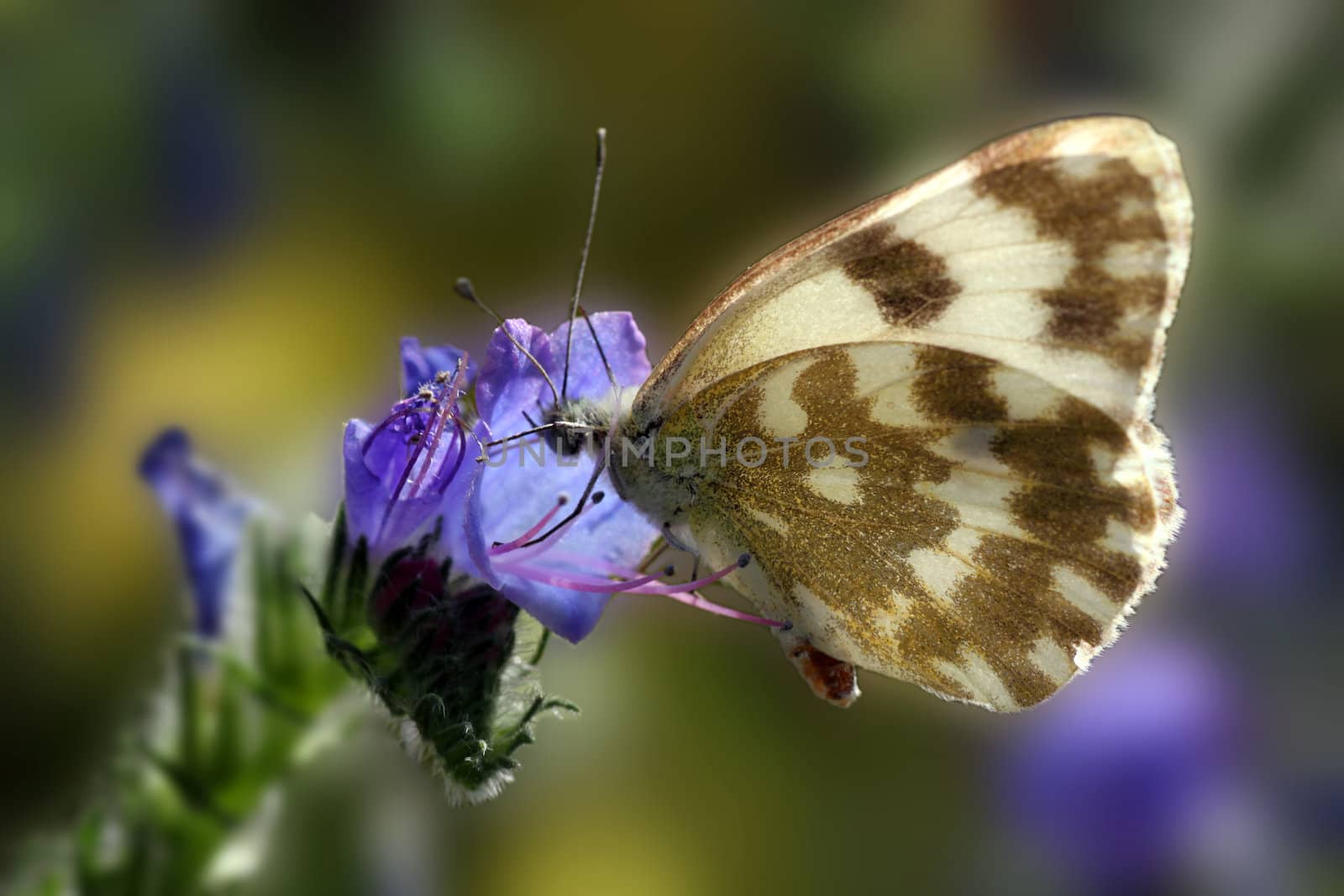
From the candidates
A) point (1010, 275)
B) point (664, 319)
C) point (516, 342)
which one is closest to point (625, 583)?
point (516, 342)

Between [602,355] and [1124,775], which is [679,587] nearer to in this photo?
[602,355]

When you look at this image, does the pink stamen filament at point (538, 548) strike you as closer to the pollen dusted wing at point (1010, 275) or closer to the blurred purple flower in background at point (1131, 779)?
the pollen dusted wing at point (1010, 275)

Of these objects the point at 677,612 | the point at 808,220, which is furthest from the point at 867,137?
the point at 677,612

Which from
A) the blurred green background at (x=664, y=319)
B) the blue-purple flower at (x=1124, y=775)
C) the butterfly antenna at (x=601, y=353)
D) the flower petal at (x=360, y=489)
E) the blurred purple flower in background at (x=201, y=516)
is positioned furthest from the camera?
the blue-purple flower at (x=1124, y=775)

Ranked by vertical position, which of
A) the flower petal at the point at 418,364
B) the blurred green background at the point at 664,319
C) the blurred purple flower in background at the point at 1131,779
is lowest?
the blurred purple flower in background at the point at 1131,779

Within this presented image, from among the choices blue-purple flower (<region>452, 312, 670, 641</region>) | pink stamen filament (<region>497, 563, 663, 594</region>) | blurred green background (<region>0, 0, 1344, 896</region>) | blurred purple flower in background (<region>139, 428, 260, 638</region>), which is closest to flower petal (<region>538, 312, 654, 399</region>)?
blue-purple flower (<region>452, 312, 670, 641</region>)

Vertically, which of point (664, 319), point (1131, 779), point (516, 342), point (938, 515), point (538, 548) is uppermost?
point (516, 342)

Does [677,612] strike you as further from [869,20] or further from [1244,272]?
[1244,272]

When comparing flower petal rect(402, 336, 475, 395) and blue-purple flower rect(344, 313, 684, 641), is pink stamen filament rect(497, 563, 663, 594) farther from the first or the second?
flower petal rect(402, 336, 475, 395)

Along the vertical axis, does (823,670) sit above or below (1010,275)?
below

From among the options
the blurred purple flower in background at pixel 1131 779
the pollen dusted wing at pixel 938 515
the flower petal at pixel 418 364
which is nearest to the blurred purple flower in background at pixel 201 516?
the flower petal at pixel 418 364
